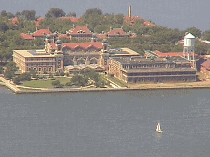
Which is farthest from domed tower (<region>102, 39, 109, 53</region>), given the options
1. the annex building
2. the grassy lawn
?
the grassy lawn

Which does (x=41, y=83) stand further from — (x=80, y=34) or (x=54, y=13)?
(x=54, y=13)

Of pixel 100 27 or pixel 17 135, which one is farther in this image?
pixel 100 27

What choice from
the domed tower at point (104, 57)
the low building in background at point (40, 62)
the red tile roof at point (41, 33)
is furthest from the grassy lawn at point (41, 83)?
the red tile roof at point (41, 33)

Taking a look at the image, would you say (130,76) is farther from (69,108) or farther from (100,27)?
(100,27)

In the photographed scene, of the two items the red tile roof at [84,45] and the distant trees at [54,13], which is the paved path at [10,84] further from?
the distant trees at [54,13]

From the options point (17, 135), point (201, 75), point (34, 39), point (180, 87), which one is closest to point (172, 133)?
point (17, 135)

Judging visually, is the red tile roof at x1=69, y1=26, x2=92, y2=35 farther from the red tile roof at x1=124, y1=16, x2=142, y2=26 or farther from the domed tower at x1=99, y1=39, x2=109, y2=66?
the domed tower at x1=99, y1=39, x2=109, y2=66
